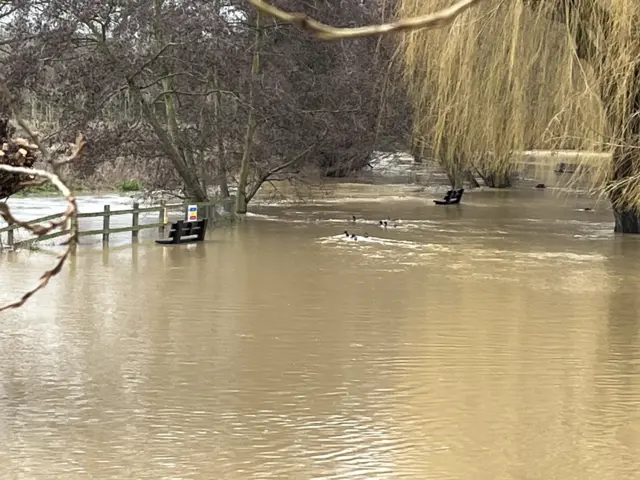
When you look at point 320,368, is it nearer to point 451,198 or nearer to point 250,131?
point 250,131

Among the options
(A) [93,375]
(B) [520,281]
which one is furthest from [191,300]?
(B) [520,281]

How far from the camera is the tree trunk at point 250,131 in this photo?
77.9 ft

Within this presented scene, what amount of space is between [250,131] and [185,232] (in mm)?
6830

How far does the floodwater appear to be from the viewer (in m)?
6.21

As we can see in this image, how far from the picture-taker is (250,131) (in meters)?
25.0

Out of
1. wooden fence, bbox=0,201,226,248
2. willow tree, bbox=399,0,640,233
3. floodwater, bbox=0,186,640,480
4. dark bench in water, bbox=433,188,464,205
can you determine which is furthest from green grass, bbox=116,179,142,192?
willow tree, bbox=399,0,640,233

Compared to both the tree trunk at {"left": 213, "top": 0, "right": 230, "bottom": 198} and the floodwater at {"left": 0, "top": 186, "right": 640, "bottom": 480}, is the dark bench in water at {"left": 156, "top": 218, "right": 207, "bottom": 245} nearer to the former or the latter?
the floodwater at {"left": 0, "top": 186, "right": 640, "bottom": 480}

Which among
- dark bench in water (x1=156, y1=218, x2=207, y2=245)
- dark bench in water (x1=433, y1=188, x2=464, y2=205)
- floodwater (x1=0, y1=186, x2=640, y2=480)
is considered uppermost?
dark bench in water (x1=433, y1=188, x2=464, y2=205)

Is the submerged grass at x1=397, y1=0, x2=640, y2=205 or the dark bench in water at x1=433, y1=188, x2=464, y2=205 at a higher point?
the submerged grass at x1=397, y1=0, x2=640, y2=205

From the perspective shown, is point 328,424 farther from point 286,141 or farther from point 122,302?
point 286,141

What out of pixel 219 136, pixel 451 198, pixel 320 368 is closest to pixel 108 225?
pixel 219 136

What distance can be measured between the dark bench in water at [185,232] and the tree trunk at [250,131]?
5.12 metres

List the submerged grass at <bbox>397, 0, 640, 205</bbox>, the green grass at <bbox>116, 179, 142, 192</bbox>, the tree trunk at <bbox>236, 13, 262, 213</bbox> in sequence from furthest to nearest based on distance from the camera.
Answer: the green grass at <bbox>116, 179, 142, 192</bbox> → the tree trunk at <bbox>236, 13, 262, 213</bbox> → the submerged grass at <bbox>397, 0, 640, 205</bbox>

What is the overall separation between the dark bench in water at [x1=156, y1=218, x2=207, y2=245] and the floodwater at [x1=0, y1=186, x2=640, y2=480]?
1.62 metres
